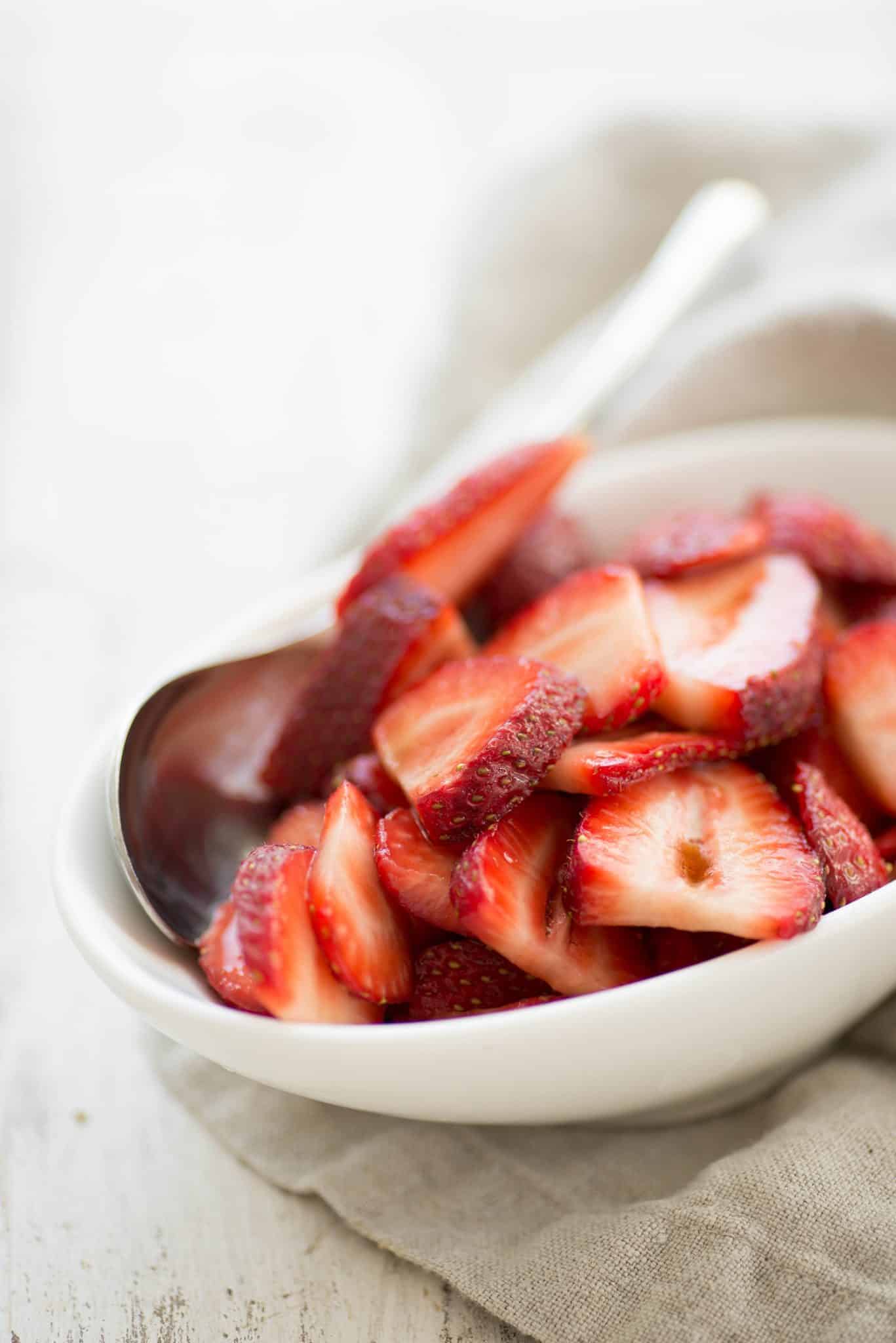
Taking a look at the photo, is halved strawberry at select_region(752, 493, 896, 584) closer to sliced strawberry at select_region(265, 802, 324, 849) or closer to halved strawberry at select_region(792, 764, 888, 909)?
halved strawberry at select_region(792, 764, 888, 909)

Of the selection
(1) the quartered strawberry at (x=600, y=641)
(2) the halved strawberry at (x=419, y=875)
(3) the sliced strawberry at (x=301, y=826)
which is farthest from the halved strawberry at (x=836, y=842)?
(3) the sliced strawberry at (x=301, y=826)

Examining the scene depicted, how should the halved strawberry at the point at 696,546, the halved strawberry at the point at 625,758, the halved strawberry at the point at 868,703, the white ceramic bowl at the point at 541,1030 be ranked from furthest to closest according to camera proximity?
the halved strawberry at the point at 696,546 → the halved strawberry at the point at 868,703 → the halved strawberry at the point at 625,758 → the white ceramic bowl at the point at 541,1030

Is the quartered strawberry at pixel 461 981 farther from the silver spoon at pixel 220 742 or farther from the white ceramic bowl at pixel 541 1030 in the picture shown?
the silver spoon at pixel 220 742

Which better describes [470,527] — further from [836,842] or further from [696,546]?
Result: [836,842]

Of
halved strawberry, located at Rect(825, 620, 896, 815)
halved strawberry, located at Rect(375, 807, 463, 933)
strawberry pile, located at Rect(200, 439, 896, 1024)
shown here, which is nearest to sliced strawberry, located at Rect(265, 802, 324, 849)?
strawberry pile, located at Rect(200, 439, 896, 1024)

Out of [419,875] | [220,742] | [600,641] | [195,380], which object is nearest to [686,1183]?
[419,875]

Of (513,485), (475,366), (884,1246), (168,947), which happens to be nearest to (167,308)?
(475,366)
